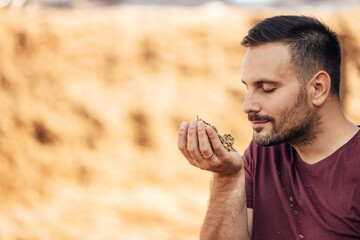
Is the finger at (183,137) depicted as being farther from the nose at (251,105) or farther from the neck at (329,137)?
the neck at (329,137)

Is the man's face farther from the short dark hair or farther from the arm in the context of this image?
the arm

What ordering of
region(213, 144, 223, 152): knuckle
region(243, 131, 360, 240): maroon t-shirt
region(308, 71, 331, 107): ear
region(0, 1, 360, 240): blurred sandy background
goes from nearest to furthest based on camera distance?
region(243, 131, 360, 240): maroon t-shirt, region(213, 144, 223, 152): knuckle, region(308, 71, 331, 107): ear, region(0, 1, 360, 240): blurred sandy background

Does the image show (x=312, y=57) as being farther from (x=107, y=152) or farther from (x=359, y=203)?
(x=107, y=152)

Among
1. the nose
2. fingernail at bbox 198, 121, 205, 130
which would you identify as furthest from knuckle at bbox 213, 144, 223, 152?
the nose

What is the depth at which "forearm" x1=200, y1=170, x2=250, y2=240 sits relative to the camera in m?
2.10

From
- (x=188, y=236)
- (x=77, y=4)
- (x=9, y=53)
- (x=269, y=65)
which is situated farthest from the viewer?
(x=77, y=4)

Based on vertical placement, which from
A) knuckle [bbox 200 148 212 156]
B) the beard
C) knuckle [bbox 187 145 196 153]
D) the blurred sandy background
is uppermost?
the blurred sandy background

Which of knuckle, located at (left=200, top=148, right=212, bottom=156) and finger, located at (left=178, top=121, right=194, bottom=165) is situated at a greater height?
finger, located at (left=178, top=121, right=194, bottom=165)

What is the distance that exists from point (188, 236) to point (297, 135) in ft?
14.4

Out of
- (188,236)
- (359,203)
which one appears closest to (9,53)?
(188,236)

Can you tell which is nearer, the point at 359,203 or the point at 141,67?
the point at 359,203

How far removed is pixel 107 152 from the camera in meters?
6.50

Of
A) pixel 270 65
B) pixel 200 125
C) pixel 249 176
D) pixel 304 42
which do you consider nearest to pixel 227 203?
pixel 249 176

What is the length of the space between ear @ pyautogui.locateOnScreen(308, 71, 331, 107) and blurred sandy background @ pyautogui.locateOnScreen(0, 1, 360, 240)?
445 cm
